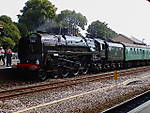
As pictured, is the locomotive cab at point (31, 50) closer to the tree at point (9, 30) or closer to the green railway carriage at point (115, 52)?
the green railway carriage at point (115, 52)

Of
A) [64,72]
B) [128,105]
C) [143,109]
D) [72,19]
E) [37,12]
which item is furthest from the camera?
[72,19]

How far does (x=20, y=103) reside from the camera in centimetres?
926

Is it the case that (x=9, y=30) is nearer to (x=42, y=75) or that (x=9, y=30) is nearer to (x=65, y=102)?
(x=42, y=75)

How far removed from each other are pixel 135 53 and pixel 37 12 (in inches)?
1439

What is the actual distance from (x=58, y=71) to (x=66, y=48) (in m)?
1.73

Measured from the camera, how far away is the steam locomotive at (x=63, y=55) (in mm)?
15703

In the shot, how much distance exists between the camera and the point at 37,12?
204 ft

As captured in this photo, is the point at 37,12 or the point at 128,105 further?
the point at 37,12

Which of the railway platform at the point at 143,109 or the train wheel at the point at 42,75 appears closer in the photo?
the railway platform at the point at 143,109

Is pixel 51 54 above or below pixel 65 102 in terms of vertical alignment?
above

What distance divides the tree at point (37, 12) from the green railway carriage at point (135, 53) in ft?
102

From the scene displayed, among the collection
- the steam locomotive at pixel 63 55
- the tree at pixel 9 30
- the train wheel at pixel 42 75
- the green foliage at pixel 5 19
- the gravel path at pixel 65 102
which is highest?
the green foliage at pixel 5 19

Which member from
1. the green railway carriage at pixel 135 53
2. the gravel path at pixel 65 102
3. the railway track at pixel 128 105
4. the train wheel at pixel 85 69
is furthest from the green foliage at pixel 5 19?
the railway track at pixel 128 105

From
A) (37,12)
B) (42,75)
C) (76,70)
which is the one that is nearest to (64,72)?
(76,70)
